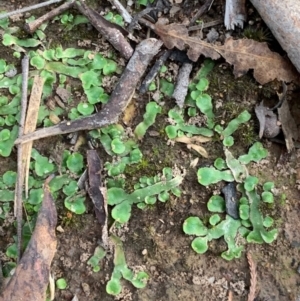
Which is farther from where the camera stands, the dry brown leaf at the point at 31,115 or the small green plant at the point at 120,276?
the dry brown leaf at the point at 31,115

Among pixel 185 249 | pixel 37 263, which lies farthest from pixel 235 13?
pixel 37 263

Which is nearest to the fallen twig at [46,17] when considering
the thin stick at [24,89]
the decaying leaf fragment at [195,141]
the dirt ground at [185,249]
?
the thin stick at [24,89]

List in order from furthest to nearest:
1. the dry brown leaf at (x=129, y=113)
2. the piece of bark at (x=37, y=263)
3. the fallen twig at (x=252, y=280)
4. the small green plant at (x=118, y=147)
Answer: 1. the dry brown leaf at (x=129, y=113)
2. the small green plant at (x=118, y=147)
3. the fallen twig at (x=252, y=280)
4. the piece of bark at (x=37, y=263)

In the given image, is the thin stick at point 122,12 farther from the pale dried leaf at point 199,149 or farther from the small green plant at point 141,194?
the small green plant at point 141,194

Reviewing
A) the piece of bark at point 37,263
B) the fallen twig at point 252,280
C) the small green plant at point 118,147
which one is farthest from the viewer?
the small green plant at point 118,147

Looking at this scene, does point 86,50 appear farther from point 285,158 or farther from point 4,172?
point 285,158

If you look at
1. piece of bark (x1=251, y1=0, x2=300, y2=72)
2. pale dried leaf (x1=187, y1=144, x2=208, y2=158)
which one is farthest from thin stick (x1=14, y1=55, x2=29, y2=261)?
piece of bark (x1=251, y1=0, x2=300, y2=72)

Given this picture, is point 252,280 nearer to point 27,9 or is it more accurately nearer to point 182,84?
point 182,84
